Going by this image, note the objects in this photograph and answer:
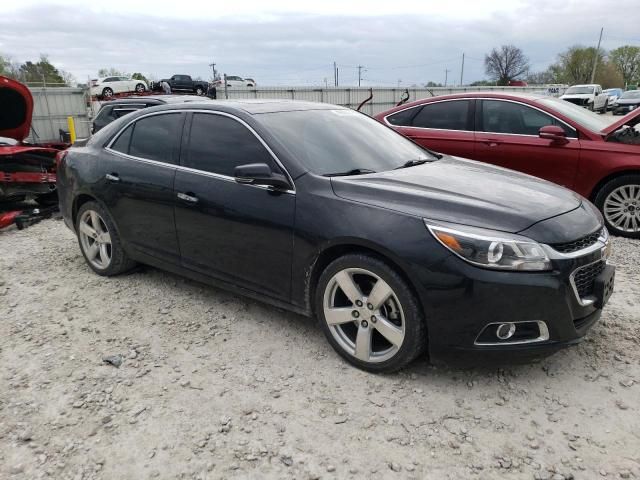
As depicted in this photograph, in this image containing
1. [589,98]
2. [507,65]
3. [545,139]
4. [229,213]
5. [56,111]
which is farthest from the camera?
[507,65]

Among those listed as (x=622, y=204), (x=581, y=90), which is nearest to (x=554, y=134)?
(x=622, y=204)

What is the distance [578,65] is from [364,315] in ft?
327

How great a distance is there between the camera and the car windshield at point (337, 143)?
3.46 metres

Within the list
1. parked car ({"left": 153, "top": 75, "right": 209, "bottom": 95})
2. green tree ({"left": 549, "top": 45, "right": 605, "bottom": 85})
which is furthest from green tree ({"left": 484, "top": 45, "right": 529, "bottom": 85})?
parked car ({"left": 153, "top": 75, "right": 209, "bottom": 95})

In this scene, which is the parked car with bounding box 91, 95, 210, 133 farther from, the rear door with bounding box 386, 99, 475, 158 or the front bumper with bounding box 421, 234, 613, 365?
the front bumper with bounding box 421, 234, 613, 365

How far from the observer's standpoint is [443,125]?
6.81m

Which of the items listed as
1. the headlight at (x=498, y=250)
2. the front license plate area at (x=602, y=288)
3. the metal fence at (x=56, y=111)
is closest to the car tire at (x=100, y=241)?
the headlight at (x=498, y=250)

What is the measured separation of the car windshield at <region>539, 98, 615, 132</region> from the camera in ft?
19.9

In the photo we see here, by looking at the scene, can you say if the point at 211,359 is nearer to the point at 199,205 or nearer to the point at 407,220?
the point at 199,205

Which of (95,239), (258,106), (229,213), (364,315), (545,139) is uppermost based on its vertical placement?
(258,106)

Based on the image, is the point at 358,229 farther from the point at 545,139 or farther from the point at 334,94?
the point at 334,94

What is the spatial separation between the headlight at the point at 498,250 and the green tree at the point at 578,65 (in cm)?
9643

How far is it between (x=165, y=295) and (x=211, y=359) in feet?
4.13

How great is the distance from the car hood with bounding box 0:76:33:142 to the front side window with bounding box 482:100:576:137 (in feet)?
21.2
